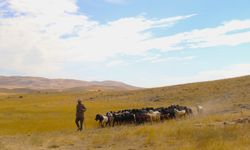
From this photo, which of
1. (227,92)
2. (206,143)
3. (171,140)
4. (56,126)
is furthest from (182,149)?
(227,92)

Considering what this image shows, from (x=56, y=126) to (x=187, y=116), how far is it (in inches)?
363

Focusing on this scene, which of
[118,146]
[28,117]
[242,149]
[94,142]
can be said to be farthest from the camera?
[28,117]

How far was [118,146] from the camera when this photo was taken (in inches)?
696

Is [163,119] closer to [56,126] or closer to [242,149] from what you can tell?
[56,126]

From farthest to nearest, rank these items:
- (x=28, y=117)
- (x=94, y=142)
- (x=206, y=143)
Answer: (x=28, y=117) → (x=94, y=142) → (x=206, y=143)

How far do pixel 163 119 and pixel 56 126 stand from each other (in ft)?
22.7

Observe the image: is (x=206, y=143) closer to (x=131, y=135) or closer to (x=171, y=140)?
(x=171, y=140)

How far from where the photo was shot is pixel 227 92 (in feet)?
196

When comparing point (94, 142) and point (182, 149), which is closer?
point (182, 149)

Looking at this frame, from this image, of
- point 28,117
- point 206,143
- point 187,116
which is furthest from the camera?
point 28,117

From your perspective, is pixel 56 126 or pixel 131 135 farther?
pixel 56 126

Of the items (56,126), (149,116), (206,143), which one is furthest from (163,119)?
(206,143)

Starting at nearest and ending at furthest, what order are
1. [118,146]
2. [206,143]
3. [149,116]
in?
[206,143] < [118,146] < [149,116]

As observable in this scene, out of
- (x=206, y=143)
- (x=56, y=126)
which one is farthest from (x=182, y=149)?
(x=56, y=126)
